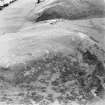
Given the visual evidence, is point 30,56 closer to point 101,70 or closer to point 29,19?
point 101,70

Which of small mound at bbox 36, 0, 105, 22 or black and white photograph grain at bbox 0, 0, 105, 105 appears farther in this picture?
small mound at bbox 36, 0, 105, 22

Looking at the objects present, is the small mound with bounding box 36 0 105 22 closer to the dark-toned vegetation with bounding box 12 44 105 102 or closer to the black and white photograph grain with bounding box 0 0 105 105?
the black and white photograph grain with bounding box 0 0 105 105

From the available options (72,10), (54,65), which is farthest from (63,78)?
(72,10)

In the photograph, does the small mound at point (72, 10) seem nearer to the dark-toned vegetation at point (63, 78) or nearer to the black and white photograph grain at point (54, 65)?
the black and white photograph grain at point (54, 65)

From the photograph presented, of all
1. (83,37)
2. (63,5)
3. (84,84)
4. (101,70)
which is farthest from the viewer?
(63,5)

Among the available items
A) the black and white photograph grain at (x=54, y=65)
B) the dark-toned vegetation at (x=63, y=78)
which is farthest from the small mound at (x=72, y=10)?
the dark-toned vegetation at (x=63, y=78)

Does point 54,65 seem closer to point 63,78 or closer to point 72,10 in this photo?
point 63,78

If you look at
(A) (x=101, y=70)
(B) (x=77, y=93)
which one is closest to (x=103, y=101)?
(B) (x=77, y=93)

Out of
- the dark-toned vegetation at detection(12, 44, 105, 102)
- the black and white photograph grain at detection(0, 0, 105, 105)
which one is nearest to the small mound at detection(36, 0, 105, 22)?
the black and white photograph grain at detection(0, 0, 105, 105)

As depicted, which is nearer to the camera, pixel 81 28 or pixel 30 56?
pixel 30 56
